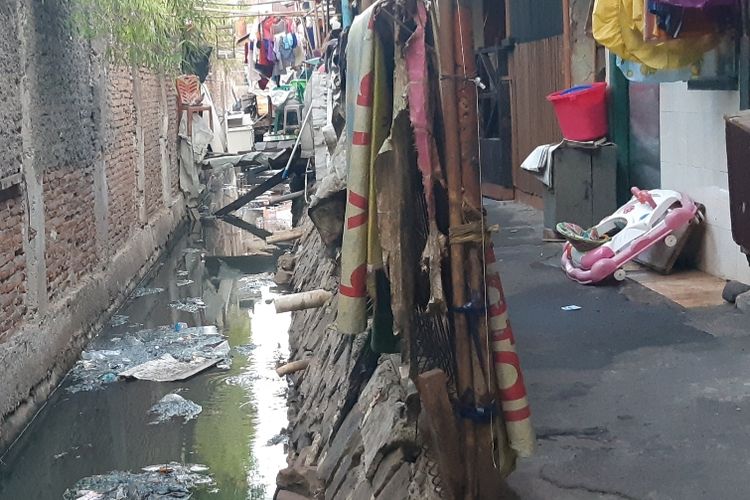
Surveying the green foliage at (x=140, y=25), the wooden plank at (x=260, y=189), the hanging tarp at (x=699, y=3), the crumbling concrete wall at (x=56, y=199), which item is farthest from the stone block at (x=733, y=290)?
the wooden plank at (x=260, y=189)

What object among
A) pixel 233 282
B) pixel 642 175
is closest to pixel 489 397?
pixel 642 175

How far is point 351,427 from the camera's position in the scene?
505 cm

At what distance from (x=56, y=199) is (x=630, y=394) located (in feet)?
21.7

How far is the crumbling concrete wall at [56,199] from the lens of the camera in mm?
7836

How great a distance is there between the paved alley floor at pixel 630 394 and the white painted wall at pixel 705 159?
0.57 meters

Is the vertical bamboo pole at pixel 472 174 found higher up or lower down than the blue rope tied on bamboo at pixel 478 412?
higher up

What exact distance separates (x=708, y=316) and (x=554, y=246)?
297 centimetres

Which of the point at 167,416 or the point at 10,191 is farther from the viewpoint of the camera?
the point at 167,416

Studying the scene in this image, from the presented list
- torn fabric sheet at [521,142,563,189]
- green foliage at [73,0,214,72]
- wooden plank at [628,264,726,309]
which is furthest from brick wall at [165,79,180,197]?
wooden plank at [628,264,726,309]

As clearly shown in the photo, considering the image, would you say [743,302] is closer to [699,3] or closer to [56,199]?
[699,3]

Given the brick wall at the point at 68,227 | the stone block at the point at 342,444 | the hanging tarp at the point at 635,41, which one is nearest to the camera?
the stone block at the point at 342,444

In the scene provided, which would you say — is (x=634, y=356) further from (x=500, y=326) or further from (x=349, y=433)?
(x=500, y=326)

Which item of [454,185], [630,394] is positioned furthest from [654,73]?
[454,185]

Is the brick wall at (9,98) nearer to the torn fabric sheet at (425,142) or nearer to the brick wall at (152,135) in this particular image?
the torn fabric sheet at (425,142)
